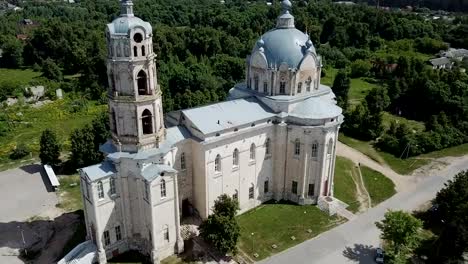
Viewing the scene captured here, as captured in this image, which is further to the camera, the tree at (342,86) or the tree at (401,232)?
the tree at (342,86)

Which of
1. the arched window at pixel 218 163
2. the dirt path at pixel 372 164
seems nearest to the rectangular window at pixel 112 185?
the arched window at pixel 218 163

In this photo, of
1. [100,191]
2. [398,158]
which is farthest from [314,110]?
[100,191]

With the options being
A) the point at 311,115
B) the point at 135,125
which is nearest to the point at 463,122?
the point at 311,115

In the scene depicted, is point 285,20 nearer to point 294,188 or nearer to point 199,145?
point 199,145

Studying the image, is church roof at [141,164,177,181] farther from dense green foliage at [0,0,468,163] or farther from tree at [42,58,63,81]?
tree at [42,58,63,81]

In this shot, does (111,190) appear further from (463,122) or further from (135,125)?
(463,122)

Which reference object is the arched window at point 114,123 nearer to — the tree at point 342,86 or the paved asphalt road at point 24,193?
the paved asphalt road at point 24,193

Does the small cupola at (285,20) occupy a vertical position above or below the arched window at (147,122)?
above
